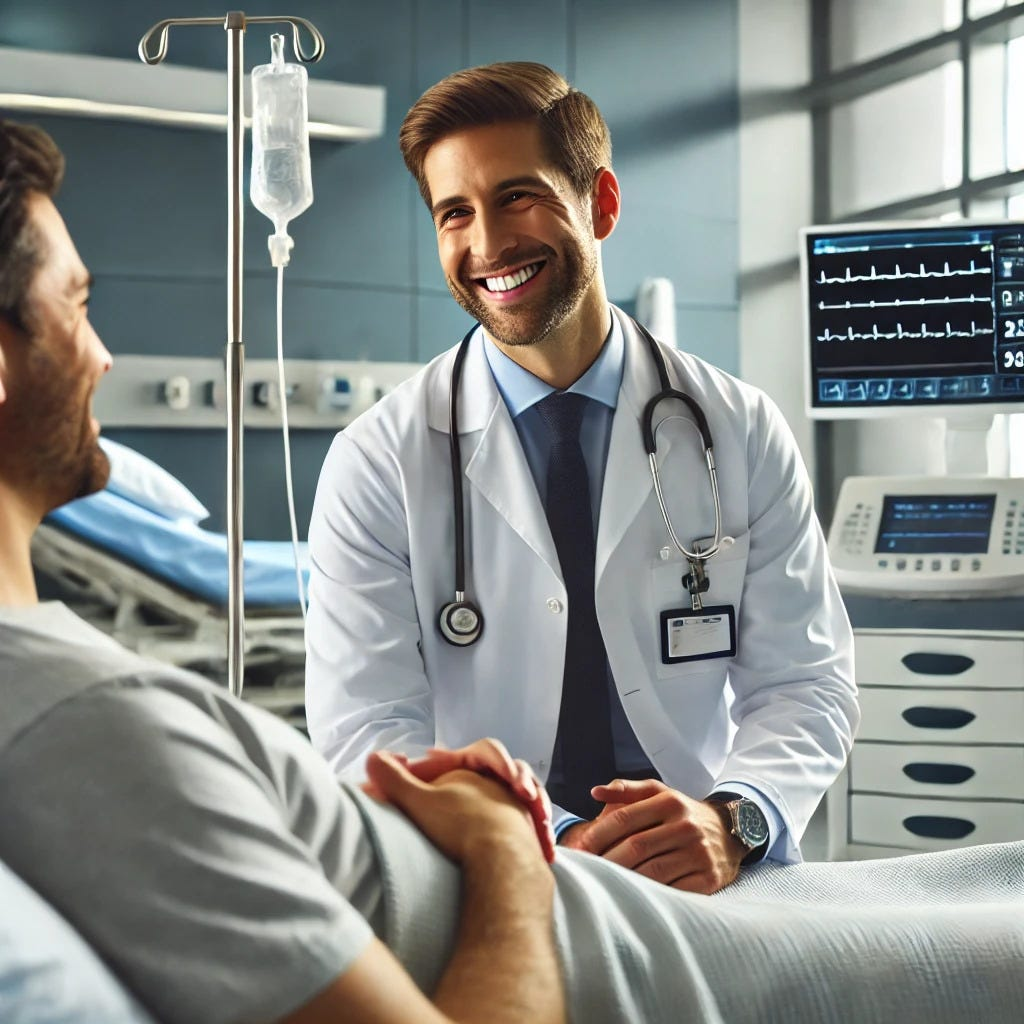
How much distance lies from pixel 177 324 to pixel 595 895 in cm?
320

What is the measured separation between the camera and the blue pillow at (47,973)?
68 centimetres

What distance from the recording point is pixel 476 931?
87 cm

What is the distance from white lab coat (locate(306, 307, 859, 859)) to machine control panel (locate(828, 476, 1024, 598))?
4.61 ft

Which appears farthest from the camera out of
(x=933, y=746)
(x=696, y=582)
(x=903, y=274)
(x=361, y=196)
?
(x=361, y=196)

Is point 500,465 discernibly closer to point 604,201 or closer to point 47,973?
point 604,201

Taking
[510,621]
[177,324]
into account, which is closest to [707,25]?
[177,324]

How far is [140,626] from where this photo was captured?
10.2ft

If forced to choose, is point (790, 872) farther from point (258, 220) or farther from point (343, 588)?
point (258, 220)

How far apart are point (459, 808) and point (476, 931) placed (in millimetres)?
112

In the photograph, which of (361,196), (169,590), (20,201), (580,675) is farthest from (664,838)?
(361,196)

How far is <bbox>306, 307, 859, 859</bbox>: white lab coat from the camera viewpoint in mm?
1664

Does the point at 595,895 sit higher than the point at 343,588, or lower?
lower

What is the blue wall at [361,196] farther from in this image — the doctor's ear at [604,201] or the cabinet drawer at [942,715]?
the doctor's ear at [604,201]

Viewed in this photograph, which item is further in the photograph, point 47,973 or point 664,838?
point 664,838
